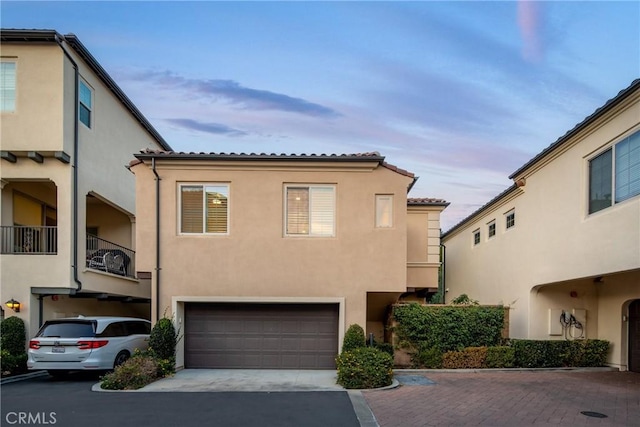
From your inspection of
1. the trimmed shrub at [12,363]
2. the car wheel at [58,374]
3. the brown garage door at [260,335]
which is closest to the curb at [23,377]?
the trimmed shrub at [12,363]

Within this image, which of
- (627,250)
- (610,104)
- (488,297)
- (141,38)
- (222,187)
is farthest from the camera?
(488,297)

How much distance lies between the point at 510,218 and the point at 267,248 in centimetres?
989

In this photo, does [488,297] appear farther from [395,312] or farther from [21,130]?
[21,130]

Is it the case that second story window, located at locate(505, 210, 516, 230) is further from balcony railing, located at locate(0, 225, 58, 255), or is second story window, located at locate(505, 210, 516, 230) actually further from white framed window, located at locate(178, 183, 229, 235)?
balcony railing, located at locate(0, 225, 58, 255)

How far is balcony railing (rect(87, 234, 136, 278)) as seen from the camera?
15078mm

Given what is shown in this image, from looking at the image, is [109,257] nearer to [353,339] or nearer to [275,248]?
[275,248]

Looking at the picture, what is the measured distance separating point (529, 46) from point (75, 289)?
15.2m

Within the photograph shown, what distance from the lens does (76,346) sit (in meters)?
10.7

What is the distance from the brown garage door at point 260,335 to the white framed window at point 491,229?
916cm

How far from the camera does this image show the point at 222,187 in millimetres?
12414

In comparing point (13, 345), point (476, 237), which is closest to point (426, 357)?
point (476, 237)

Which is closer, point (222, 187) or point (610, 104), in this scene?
point (610, 104)

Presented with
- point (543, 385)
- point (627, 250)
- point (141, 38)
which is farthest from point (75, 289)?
point (627, 250)

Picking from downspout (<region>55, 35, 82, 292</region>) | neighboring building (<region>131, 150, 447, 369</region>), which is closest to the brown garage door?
neighboring building (<region>131, 150, 447, 369</region>)
